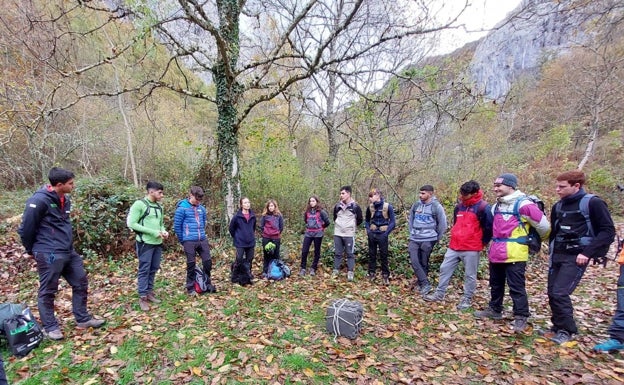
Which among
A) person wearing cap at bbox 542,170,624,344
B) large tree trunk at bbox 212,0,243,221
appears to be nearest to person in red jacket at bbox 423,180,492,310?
person wearing cap at bbox 542,170,624,344

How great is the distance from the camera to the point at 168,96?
44.8 ft

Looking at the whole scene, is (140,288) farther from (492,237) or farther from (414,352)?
(492,237)

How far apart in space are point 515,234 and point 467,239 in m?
0.72

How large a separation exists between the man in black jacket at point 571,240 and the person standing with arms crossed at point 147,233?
501 centimetres

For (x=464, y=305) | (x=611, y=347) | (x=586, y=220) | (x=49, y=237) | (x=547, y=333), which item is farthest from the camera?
(x=464, y=305)

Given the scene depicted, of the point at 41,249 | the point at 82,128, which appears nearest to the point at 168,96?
the point at 82,128

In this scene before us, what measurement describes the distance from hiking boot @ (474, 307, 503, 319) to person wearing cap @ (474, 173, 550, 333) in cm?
27

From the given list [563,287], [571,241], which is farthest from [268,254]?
[571,241]

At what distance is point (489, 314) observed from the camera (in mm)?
4109

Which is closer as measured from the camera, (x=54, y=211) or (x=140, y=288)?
(x=54, y=211)

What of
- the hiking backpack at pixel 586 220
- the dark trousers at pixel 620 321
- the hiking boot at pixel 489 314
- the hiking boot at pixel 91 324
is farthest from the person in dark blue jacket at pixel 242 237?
the dark trousers at pixel 620 321

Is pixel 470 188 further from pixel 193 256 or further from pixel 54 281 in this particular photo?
pixel 54 281

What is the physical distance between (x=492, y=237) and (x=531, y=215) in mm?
594

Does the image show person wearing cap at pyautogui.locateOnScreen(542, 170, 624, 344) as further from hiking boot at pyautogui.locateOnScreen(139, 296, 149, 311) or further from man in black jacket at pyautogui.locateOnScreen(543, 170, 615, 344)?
hiking boot at pyautogui.locateOnScreen(139, 296, 149, 311)
